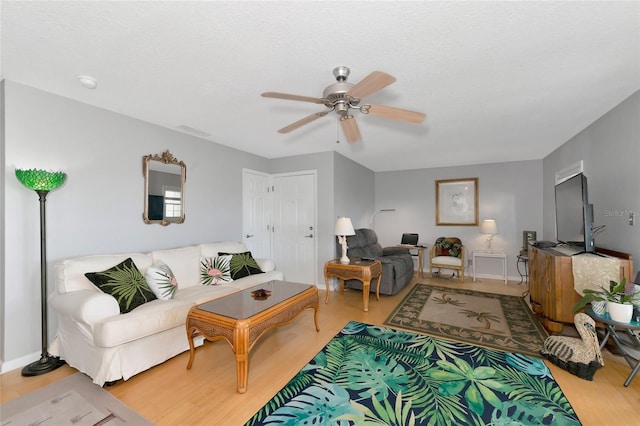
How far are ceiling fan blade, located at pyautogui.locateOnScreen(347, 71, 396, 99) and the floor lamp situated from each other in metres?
2.54

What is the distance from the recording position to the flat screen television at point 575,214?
8.55ft

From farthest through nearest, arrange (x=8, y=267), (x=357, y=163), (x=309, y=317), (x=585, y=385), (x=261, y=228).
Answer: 1. (x=357, y=163)
2. (x=261, y=228)
3. (x=309, y=317)
4. (x=8, y=267)
5. (x=585, y=385)

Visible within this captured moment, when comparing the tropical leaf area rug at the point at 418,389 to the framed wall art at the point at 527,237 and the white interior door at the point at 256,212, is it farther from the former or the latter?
the framed wall art at the point at 527,237

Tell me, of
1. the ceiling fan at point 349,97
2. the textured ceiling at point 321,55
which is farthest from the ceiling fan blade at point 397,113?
the textured ceiling at point 321,55

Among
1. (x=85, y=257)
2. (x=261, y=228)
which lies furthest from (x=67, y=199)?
(x=261, y=228)

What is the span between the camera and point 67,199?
2.51 m

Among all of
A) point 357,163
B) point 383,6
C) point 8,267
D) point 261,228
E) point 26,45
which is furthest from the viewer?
point 357,163

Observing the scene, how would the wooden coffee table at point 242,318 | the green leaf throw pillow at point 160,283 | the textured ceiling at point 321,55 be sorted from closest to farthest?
1. the textured ceiling at point 321,55
2. the wooden coffee table at point 242,318
3. the green leaf throw pillow at point 160,283

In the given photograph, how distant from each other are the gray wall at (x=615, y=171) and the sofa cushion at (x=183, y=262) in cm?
436

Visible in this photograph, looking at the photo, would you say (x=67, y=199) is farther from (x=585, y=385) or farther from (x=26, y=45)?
(x=585, y=385)

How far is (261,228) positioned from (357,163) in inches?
92.4

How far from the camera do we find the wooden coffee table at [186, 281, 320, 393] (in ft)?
6.25

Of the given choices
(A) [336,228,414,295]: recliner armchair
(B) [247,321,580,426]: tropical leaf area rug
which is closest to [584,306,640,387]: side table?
(B) [247,321,580,426]: tropical leaf area rug

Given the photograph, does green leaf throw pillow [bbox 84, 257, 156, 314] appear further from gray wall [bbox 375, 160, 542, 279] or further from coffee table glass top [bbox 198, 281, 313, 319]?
gray wall [bbox 375, 160, 542, 279]
